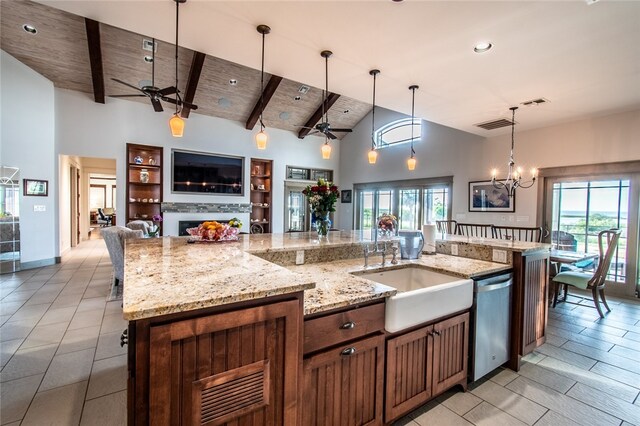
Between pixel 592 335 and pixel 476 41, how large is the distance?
3.36m

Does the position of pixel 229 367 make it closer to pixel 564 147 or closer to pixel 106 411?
pixel 106 411

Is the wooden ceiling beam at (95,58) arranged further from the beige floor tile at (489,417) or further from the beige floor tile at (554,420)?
the beige floor tile at (554,420)

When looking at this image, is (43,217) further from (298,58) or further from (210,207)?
(298,58)

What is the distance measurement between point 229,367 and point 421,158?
701cm

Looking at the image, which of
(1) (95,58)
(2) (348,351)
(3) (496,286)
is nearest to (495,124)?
(3) (496,286)

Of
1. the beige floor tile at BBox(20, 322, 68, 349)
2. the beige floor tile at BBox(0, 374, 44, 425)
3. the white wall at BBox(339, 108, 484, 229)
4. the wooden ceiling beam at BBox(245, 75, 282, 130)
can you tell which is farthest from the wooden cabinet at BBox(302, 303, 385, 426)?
the white wall at BBox(339, 108, 484, 229)

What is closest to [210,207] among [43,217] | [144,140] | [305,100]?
[144,140]

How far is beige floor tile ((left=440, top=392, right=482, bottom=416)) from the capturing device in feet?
6.48

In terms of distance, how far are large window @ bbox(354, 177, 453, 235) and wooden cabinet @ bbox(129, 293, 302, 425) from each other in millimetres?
5392

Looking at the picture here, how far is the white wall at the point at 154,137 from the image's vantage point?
20.2 feet

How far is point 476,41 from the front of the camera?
269 centimetres

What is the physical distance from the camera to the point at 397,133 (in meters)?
7.88

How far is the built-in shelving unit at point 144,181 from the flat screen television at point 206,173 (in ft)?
1.31

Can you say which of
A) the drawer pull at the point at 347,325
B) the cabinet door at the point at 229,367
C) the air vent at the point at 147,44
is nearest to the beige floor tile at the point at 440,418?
the drawer pull at the point at 347,325
